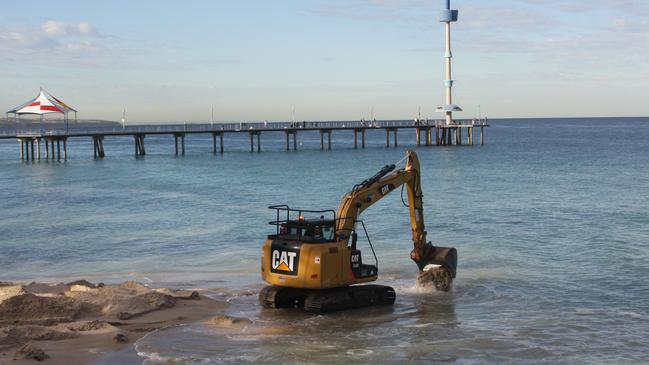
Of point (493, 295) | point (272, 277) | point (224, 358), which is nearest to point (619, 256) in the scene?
point (493, 295)

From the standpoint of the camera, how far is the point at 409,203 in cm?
2272

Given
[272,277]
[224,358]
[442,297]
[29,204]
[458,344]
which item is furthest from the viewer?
[29,204]

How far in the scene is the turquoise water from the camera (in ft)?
58.3

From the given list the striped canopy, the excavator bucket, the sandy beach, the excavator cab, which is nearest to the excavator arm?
the excavator bucket

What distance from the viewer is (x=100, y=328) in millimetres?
18047

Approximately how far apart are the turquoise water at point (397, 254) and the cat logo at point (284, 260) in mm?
1233

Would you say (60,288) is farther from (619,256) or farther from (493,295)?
(619,256)

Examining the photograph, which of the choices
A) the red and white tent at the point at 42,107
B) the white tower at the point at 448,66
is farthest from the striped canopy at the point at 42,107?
the white tower at the point at 448,66

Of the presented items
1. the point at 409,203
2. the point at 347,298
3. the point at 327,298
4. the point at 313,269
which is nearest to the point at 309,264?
the point at 313,269

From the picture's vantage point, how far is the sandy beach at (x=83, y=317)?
16297mm

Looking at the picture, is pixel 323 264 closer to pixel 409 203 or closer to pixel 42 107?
pixel 409 203

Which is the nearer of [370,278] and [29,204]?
[370,278]

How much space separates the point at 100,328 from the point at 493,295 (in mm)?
10945

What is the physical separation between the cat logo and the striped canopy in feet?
252
